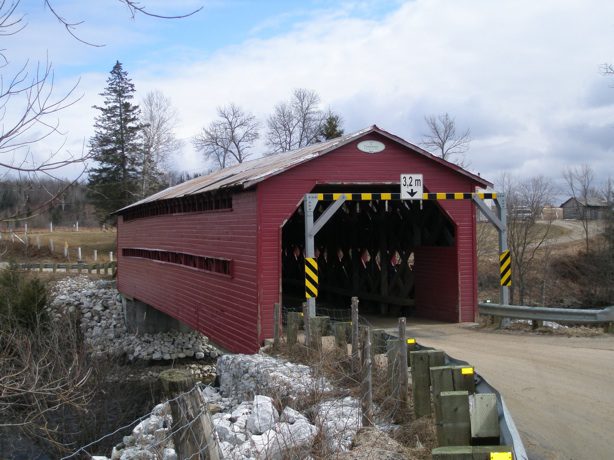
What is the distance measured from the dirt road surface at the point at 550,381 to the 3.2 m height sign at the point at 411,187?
245 centimetres

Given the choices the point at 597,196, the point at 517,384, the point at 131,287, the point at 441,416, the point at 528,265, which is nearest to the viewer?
the point at 441,416

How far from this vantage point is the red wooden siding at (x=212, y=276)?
11422mm

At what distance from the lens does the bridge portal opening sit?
→ 13.8m

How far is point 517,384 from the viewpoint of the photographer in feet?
23.4

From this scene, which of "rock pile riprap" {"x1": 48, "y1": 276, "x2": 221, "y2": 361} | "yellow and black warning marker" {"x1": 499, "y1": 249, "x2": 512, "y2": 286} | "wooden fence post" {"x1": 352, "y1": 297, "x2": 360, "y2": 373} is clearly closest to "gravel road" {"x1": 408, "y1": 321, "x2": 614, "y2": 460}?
"yellow and black warning marker" {"x1": 499, "y1": 249, "x2": 512, "y2": 286}

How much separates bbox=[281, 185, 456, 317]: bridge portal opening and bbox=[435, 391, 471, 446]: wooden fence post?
26.4 feet

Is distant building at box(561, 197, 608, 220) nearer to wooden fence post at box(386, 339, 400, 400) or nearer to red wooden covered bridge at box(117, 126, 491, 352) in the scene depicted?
red wooden covered bridge at box(117, 126, 491, 352)

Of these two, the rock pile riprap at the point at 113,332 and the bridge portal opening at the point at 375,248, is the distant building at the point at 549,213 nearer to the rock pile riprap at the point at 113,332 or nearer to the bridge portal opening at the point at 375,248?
the bridge portal opening at the point at 375,248

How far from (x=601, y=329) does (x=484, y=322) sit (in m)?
2.16

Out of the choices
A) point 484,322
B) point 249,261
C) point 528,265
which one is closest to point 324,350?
point 249,261

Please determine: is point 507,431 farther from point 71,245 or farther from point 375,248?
point 71,245

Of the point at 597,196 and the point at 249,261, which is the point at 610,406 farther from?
the point at 597,196

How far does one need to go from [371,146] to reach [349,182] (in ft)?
2.66

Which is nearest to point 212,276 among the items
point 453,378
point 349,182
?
point 349,182
